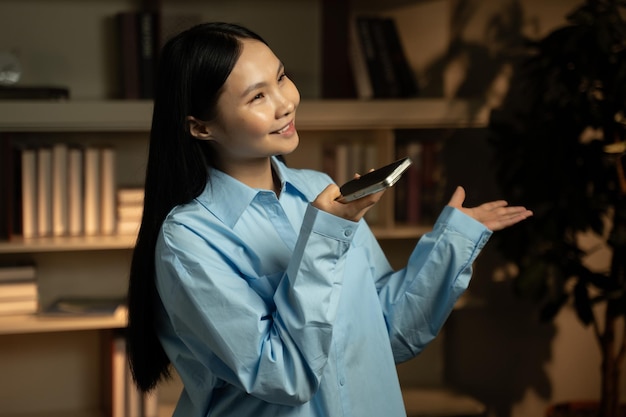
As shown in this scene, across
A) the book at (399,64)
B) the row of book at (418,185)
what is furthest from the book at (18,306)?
the book at (399,64)

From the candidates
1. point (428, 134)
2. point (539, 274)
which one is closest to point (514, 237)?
point (539, 274)

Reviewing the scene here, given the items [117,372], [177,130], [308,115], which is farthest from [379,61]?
[177,130]

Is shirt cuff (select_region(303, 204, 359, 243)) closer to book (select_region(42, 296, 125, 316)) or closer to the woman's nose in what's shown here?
the woman's nose

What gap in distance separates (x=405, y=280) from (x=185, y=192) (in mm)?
407

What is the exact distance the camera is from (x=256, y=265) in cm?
139

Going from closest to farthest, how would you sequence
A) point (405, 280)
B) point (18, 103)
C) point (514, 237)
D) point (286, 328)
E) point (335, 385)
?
point (286, 328), point (335, 385), point (405, 280), point (18, 103), point (514, 237)

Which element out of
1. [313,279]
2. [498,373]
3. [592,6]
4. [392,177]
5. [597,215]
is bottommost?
[498,373]

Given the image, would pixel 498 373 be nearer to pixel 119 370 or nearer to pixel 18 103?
pixel 119 370

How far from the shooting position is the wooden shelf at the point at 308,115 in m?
2.59

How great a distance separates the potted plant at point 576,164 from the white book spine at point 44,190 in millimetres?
1402

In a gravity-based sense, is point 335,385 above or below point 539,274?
above

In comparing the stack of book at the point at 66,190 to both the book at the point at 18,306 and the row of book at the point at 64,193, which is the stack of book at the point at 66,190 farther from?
the book at the point at 18,306

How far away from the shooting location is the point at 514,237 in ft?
9.04

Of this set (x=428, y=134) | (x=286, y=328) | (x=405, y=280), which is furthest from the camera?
(x=428, y=134)
